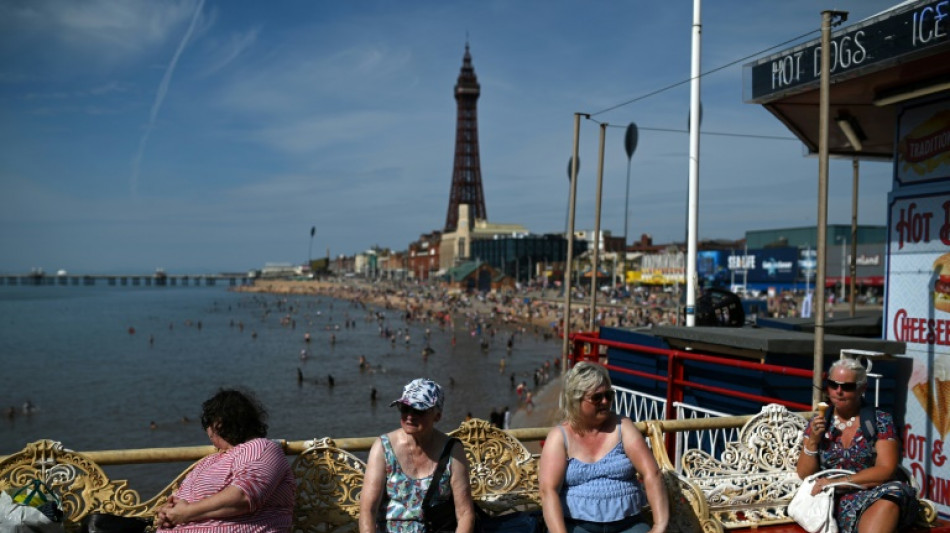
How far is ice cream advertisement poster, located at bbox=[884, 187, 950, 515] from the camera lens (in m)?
4.64

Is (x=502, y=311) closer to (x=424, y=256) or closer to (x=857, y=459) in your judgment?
(x=857, y=459)

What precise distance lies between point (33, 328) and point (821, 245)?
2570 inches

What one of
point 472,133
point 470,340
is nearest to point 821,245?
point 470,340

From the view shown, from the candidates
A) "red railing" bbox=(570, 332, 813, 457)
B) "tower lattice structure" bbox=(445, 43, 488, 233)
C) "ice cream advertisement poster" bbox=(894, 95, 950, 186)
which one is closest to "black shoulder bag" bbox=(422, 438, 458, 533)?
"red railing" bbox=(570, 332, 813, 457)

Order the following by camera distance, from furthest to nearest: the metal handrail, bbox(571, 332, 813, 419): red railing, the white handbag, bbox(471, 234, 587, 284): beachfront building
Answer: bbox(471, 234, 587, 284): beachfront building → bbox(571, 332, 813, 419): red railing → the white handbag → the metal handrail

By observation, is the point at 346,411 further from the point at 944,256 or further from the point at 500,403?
the point at 944,256

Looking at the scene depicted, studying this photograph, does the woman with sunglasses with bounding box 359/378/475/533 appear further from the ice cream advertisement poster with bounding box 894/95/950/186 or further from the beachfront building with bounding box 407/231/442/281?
the beachfront building with bounding box 407/231/442/281

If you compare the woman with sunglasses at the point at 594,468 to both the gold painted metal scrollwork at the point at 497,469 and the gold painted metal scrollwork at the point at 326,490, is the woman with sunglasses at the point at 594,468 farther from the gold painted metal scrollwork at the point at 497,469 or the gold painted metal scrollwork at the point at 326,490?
the gold painted metal scrollwork at the point at 326,490

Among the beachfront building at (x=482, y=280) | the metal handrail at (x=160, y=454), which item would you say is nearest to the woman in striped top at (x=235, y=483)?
the metal handrail at (x=160, y=454)

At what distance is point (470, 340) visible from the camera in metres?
43.6

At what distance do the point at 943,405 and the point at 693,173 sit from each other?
3.68 meters

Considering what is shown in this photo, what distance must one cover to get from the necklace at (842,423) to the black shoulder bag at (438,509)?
1.84m

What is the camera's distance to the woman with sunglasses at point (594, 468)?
2.75 m

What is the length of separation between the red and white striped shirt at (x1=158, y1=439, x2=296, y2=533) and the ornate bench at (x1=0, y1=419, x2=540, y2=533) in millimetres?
160
